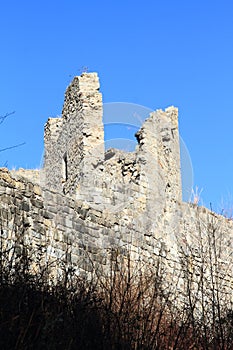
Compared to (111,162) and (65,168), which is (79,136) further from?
(65,168)

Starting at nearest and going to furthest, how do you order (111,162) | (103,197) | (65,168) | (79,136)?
(103,197) < (111,162) < (79,136) < (65,168)

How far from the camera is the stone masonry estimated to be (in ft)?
29.6

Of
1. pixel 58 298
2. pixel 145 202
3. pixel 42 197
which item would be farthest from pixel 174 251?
pixel 58 298

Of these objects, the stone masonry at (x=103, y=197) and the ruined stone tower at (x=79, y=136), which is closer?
the stone masonry at (x=103, y=197)

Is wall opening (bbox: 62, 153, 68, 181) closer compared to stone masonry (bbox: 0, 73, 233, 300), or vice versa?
stone masonry (bbox: 0, 73, 233, 300)

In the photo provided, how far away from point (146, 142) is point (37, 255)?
3.69 m

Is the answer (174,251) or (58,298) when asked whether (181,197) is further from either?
(58,298)

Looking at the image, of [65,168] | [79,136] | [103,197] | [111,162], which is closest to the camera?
[103,197]

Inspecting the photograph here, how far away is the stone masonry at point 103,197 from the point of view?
29.6ft

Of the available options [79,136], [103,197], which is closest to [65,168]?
[79,136]

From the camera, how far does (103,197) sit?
10.8m

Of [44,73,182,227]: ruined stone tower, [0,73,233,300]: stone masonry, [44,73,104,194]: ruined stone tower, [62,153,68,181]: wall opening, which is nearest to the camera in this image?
[0,73,233,300]: stone masonry

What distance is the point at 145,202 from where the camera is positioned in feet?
35.8

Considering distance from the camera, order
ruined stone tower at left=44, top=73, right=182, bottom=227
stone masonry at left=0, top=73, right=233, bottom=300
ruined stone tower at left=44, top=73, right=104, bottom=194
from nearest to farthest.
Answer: stone masonry at left=0, top=73, right=233, bottom=300, ruined stone tower at left=44, top=73, right=182, bottom=227, ruined stone tower at left=44, top=73, right=104, bottom=194
